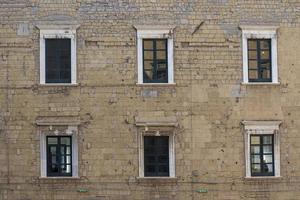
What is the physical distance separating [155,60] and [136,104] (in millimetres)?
1626

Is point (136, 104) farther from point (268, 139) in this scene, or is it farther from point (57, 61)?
point (268, 139)

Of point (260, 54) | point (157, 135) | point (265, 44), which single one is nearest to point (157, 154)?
point (157, 135)

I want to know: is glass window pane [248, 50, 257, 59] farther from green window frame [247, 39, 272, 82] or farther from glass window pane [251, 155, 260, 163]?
glass window pane [251, 155, 260, 163]

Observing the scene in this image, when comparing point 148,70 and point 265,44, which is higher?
point 265,44

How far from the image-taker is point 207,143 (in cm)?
2303

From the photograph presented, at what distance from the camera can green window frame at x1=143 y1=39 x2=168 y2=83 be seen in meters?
23.3

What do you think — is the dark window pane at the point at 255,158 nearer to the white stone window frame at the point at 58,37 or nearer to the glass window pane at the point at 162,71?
the glass window pane at the point at 162,71

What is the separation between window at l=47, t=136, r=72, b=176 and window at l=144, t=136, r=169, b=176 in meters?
2.55

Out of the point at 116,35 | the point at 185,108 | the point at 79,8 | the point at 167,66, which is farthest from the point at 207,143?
the point at 79,8

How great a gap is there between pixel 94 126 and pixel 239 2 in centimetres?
644

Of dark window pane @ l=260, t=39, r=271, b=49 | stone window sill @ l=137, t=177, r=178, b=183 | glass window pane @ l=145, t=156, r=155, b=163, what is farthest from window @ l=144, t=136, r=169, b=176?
dark window pane @ l=260, t=39, r=271, b=49

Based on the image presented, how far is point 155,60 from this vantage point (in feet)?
76.5

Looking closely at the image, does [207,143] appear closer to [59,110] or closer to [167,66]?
[167,66]

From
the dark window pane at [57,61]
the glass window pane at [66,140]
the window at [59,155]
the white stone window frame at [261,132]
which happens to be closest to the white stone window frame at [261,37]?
the white stone window frame at [261,132]
